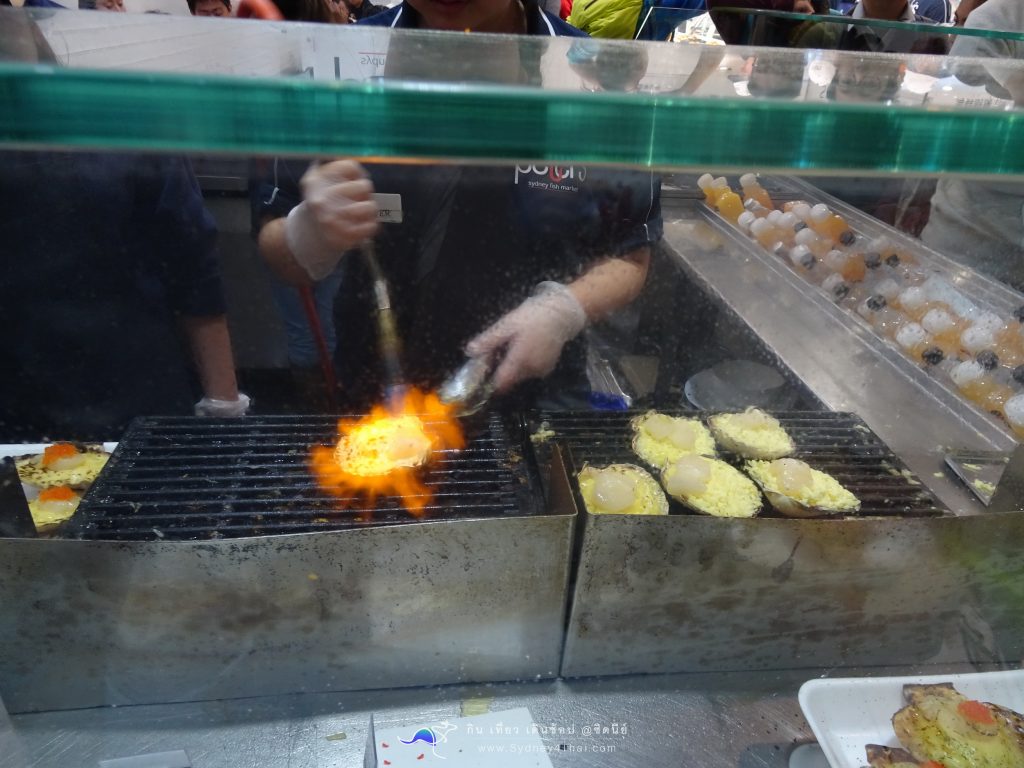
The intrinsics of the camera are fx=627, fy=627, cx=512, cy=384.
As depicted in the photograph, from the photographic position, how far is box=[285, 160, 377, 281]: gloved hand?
1035 millimetres

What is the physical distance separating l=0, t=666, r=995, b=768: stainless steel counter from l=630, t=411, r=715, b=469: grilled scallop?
451mm

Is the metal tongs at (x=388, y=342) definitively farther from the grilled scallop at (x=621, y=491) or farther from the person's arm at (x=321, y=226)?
the grilled scallop at (x=621, y=491)

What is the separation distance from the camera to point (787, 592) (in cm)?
111

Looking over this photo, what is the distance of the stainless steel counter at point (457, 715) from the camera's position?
101cm

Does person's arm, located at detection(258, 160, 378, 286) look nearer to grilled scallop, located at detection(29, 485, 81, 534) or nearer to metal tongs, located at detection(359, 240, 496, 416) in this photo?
metal tongs, located at detection(359, 240, 496, 416)

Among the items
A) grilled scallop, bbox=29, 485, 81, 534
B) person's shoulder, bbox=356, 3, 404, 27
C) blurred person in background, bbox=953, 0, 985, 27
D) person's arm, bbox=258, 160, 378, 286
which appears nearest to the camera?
person's arm, bbox=258, 160, 378, 286

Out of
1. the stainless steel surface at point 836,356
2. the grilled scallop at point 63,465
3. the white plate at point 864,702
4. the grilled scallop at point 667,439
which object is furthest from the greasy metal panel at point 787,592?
the grilled scallop at point 63,465

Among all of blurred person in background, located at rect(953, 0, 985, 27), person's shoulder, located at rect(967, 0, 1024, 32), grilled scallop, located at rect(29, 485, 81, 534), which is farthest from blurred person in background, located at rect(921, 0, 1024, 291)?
blurred person in background, located at rect(953, 0, 985, 27)

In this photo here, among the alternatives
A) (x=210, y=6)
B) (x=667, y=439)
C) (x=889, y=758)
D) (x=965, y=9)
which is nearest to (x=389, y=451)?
(x=667, y=439)

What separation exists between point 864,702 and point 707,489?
45cm

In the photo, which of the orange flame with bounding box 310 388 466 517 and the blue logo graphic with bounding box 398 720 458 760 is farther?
the orange flame with bounding box 310 388 466 517

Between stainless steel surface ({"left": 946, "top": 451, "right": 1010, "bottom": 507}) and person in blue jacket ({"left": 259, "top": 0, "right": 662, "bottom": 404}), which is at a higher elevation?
person in blue jacket ({"left": 259, "top": 0, "right": 662, "bottom": 404})

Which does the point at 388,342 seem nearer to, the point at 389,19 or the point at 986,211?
the point at 389,19

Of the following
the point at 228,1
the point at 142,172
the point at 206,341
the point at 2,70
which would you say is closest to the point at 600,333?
the point at 206,341
